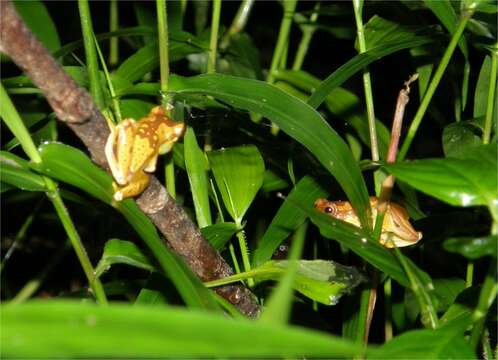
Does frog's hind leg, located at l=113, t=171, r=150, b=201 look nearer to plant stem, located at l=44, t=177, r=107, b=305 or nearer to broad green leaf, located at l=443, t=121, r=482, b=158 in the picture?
plant stem, located at l=44, t=177, r=107, b=305

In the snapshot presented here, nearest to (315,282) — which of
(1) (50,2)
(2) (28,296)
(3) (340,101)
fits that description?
(3) (340,101)

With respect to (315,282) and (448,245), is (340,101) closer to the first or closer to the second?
(315,282)

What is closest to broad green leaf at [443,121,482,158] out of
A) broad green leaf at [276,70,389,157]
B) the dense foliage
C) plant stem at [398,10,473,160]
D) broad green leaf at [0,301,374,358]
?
the dense foliage

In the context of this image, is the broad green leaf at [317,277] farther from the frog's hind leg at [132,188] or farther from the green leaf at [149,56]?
the green leaf at [149,56]

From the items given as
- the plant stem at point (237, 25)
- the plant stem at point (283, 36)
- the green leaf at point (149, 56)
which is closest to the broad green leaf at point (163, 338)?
the green leaf at point (149, 56)

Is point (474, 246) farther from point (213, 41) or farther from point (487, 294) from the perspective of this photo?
point (213, 41)

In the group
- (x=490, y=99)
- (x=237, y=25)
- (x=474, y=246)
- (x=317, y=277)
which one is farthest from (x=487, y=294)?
(x=237, y=25)
